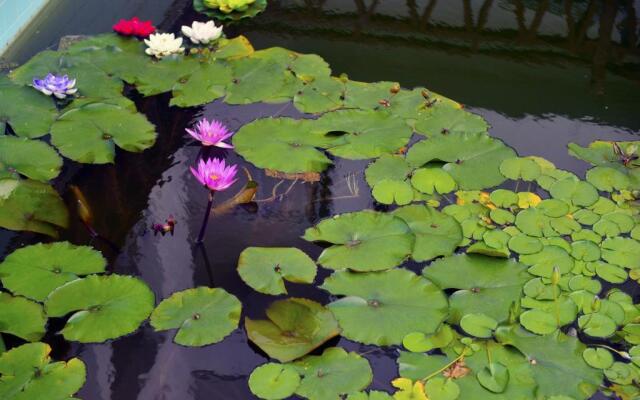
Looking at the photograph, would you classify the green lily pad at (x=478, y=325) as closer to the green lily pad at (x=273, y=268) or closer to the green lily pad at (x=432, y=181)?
the green lily pad at (x=273, y=268)

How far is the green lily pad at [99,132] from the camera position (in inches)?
110

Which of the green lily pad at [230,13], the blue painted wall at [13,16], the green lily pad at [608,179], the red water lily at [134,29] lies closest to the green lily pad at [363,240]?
the green lily pad at [608,179]

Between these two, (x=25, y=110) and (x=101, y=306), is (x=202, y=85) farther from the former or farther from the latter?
(x=101, y=306)

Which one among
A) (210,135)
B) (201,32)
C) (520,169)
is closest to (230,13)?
(201,32)

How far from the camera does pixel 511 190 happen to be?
269cm

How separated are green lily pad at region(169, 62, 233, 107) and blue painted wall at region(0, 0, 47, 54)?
1121 millimetres

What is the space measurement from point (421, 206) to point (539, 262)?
470mm

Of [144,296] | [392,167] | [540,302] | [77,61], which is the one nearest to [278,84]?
[392,167]

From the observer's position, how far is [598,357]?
205 centimetres

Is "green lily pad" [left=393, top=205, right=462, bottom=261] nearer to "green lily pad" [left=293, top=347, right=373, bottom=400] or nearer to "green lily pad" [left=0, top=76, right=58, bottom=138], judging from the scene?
"green lily pad" [left=293, top=347, right=373, bottom=400]

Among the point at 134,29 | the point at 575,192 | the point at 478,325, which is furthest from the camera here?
the point at 134,29

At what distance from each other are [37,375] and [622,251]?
1966mm

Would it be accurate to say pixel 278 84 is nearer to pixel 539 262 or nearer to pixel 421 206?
pixel 421 206

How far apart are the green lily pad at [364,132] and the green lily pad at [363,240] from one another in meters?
0.39
